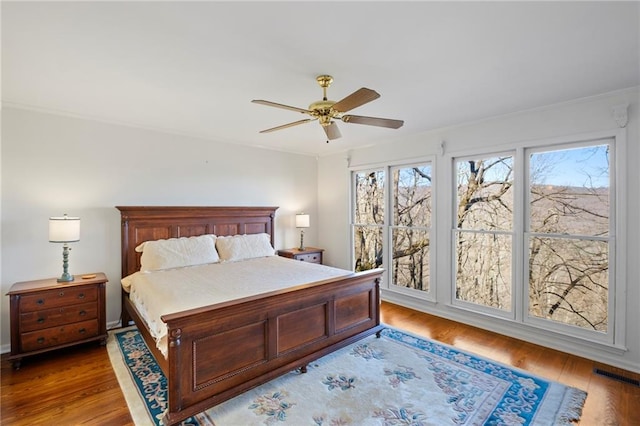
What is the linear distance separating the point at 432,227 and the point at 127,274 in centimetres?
390

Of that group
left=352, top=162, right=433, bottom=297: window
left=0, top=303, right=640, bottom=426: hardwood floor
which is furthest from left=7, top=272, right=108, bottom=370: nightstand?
left=352, top=162, right=433, bottom=297: window

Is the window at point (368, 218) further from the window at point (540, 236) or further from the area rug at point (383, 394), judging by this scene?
the area rug at point (383, 394)

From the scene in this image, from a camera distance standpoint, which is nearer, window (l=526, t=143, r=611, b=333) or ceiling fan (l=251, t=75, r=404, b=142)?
ceiling fan (l=251, t=75, r=404, b=142)

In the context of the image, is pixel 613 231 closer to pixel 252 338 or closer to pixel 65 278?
pixel 252 338

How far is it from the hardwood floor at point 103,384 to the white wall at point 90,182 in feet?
2.47

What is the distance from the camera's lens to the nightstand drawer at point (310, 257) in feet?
16.6

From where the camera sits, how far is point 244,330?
7.66ft

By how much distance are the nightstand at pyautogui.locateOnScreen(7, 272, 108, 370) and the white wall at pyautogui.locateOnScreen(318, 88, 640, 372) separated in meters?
3.53

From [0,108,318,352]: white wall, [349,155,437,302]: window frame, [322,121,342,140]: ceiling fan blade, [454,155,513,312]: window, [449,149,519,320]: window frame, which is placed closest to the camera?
[322,121,342,140]: ceiling fan blade

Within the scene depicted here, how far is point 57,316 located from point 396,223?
13.8 ft

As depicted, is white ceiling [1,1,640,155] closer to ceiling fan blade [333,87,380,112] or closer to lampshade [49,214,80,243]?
ceiling fan blade [333,87,380,112]

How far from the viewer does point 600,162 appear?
3.00m

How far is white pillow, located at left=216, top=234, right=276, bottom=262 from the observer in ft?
13.4

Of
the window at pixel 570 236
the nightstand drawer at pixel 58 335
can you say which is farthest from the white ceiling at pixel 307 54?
the nightstand drawer at pixel 58 335
